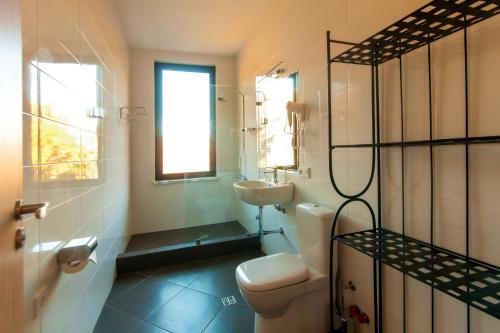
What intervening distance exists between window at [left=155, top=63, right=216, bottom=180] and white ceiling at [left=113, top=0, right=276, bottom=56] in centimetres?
43

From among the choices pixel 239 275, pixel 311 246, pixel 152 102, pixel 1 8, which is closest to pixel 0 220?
pixel 1 8

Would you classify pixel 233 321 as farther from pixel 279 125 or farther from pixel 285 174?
pixel 279 125

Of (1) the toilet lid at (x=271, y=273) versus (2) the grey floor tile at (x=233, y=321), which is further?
(2) the grey floor tile at (x=233, y=321)

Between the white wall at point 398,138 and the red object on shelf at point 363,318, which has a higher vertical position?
the white wall at point 398,138

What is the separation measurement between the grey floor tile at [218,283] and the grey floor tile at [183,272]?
0.23ft

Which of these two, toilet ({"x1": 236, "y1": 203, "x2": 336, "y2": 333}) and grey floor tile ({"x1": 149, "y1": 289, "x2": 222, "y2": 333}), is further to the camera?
grey floor tile ({"x1": 149, "y1": 289, "x2": 222, "y2": 333})

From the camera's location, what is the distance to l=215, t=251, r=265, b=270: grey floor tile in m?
2.52

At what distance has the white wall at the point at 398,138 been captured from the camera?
2.89ft

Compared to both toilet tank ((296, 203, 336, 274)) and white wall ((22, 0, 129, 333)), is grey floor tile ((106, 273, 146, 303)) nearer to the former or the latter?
white wall ((22, 0, 129, 333))

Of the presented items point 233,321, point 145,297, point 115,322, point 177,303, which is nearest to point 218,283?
point 177,303

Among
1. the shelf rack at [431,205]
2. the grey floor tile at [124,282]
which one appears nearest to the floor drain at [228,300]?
the grey floor tile at [124,282]

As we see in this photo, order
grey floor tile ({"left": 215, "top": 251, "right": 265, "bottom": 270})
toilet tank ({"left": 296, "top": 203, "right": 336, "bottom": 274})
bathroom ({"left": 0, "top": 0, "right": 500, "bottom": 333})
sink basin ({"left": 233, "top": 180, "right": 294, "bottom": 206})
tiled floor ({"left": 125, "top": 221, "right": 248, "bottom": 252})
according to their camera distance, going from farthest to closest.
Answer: tiled floor ({"left": 125, "top": 221, "right": 248, "bottom": 252})
grey floor tile ({"left": 215, "top": 251, "right": 265, "bottom": 270})
sink basin ({"left": 233, "top": 180, "right": 294, "bottom": 206})
toilet tank ({"left": 296, "top": 203, "right": 336, "bottom": 274})
bathroom ({"left": 0, "top": 0, "right": 500, "bottom": 333})

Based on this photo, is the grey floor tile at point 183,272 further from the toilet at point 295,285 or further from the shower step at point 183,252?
the toilet at point 295,285

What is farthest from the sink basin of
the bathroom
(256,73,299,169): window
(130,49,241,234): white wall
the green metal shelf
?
(130,49,241,234): white wall
